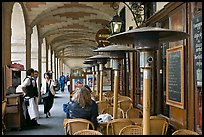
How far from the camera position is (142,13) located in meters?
8.29

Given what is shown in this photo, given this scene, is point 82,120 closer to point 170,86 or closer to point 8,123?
point 170,86

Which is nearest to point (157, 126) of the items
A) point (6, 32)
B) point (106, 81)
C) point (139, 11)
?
point (139, 11)

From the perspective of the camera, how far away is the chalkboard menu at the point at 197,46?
4133mm

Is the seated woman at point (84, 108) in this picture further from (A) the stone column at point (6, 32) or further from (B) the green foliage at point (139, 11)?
(A) the stone column at point (6, 32)

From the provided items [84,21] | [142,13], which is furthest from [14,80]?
[84,21]

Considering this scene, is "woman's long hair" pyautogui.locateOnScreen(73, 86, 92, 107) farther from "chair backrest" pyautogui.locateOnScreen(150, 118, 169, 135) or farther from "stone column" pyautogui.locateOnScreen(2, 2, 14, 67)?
"stone column" pyautogui.locateOnScreen(2, 2, 14, 67)

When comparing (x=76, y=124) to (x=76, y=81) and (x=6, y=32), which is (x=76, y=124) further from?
(x=76, y=81)

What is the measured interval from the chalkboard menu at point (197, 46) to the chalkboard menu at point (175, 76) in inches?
19.8

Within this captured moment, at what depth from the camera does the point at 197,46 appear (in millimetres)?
4242

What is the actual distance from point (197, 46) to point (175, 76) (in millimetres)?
1023

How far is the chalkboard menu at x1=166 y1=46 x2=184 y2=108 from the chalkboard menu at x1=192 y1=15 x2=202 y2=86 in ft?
1.65

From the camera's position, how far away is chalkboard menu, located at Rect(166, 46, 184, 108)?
16.0ft

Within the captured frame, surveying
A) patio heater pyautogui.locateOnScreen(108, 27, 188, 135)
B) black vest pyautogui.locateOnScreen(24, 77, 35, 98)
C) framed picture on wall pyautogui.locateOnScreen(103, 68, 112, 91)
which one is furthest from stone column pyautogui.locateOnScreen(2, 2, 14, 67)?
patio heater pyautogui.locateOnScreen(108, 27, 188, 135)

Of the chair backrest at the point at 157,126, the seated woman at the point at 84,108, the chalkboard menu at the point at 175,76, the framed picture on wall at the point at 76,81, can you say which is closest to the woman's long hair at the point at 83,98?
the seated woman at the point at 84,108
